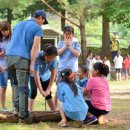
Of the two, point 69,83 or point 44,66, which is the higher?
point 44,66

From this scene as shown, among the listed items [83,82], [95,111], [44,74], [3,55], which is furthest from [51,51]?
[95,111]

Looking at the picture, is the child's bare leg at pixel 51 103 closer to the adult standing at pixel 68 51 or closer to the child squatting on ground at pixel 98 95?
the adult standing at pixel 68 51

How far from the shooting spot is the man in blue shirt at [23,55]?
26.1ft

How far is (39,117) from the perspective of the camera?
834 cm

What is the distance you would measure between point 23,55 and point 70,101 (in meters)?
1.04

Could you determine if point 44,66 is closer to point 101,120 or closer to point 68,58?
point 68,58

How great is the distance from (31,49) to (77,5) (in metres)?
19.5

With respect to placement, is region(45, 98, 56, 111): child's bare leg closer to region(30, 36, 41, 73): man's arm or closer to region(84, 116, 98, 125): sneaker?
region(84, 116, 98, 125): sneaker

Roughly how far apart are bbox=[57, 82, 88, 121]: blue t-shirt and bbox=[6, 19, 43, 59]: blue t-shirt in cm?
79

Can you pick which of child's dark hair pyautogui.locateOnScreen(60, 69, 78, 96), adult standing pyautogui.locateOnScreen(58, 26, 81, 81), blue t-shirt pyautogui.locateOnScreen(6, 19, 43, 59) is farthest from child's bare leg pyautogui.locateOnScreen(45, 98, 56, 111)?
blue t-shirt pyautogui.locateOnScreen(6, 19, 43, 59)

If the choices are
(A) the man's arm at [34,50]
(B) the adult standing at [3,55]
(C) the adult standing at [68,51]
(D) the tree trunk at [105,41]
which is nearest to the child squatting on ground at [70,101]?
(A) the man's arm at [34,50]

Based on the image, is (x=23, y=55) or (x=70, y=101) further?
(x=70, y=101)

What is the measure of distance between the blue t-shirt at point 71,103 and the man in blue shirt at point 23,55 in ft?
1.88

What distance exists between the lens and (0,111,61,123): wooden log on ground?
27.0 ft
